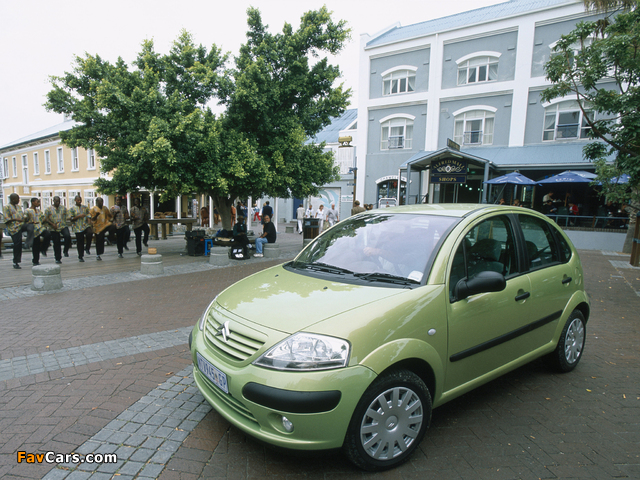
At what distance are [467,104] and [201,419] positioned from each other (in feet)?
71.2

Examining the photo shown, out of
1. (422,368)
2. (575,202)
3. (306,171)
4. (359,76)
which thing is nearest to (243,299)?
(422,368)

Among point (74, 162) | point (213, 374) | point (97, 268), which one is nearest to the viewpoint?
point (213, 374)

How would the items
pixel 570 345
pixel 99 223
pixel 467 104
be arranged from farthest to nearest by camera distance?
pixel 467 104 → pixel 99 223 → pixel 570 345

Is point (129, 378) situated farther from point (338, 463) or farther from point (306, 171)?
point (306, 171)

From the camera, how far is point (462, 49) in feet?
68.4

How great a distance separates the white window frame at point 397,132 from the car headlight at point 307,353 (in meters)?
21.9

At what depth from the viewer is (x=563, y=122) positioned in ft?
61.8

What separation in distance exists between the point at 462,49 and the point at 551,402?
70.8 feet

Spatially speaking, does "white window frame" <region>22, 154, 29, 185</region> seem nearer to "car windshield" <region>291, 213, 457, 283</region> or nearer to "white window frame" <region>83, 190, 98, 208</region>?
"white window frame" <region>83, 190, 98, 208</region>

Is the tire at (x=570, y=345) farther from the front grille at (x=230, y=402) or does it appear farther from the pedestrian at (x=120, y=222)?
the pedestrian at (x=120, y=222)

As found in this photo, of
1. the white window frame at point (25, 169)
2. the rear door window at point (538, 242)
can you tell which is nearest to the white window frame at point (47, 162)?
the white window frame at point (25, 169)

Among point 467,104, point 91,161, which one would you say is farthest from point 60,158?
point 467,104

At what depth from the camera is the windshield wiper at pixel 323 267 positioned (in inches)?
129

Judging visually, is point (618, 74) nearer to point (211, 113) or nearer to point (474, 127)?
point (211, 113)
